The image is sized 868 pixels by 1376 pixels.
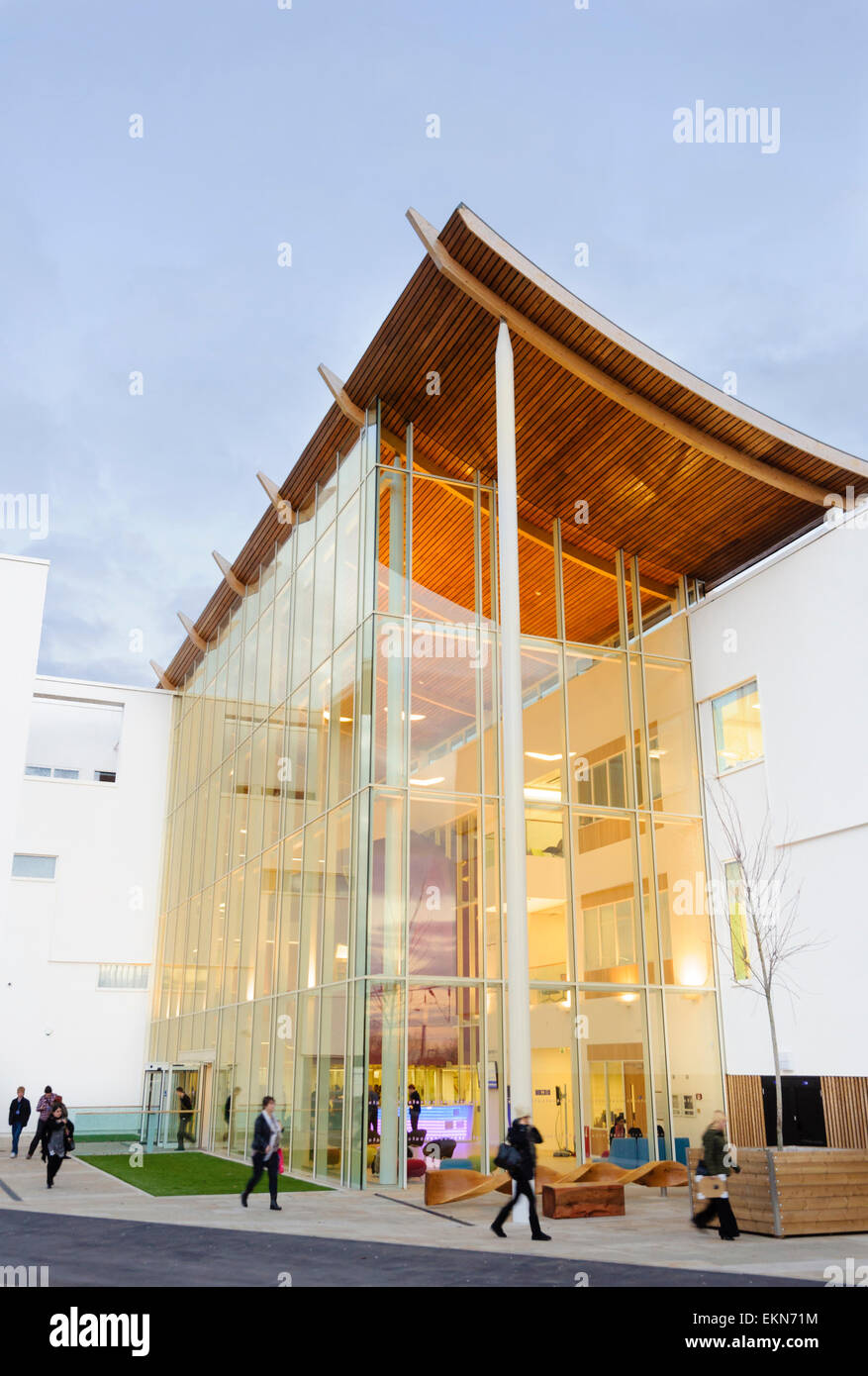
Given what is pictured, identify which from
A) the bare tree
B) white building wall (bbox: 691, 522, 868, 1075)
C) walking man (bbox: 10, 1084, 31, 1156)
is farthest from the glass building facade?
walking man (bbox: 10, 1084, 31, 1156)

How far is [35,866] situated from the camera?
30500 mm

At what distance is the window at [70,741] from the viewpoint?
33.2 m

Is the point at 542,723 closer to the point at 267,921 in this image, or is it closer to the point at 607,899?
the point at 607,899

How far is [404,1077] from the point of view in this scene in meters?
15.0

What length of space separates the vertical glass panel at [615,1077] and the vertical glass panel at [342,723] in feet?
17.5

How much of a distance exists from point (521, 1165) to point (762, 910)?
26.5 ft

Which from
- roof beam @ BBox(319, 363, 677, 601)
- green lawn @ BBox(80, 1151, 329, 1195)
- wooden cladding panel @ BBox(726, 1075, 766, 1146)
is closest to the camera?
green lawn @ BBox(80, 1151, 329, 1195)

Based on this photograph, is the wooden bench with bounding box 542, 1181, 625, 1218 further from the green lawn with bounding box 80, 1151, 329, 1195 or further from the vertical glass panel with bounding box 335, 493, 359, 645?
the vertical glass panel with bounding box 335, 493, 359, 645

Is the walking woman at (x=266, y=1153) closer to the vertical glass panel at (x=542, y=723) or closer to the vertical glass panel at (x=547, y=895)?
the vertical glass panel at (x=547, y=895)

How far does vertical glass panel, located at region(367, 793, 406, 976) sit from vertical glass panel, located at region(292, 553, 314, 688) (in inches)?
194

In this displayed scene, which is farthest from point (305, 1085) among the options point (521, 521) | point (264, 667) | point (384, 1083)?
point (521, 521)

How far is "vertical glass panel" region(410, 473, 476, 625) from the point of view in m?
18.0
